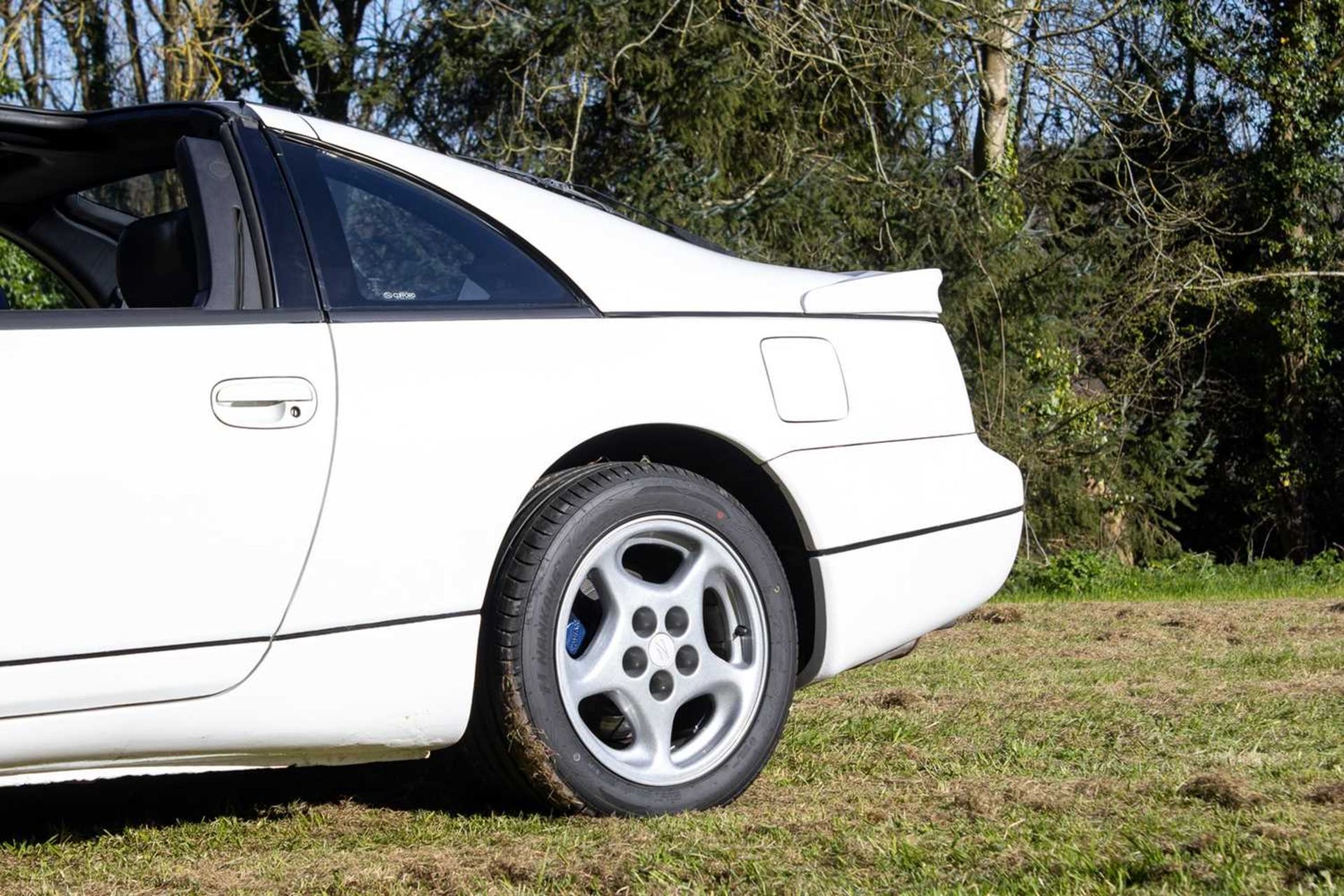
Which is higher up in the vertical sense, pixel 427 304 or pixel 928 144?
pixel 928 144

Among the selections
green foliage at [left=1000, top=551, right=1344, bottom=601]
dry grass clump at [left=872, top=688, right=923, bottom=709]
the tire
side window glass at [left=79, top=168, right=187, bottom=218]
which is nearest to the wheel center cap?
the tire

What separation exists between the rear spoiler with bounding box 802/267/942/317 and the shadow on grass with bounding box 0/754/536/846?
4.43ft

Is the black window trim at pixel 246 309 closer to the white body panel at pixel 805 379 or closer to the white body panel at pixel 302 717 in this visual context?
the white body panel at pixel 302 717

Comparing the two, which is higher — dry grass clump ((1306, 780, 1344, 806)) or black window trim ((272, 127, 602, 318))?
black window trim ((272, 127, 602, 318))

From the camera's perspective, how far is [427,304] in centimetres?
315

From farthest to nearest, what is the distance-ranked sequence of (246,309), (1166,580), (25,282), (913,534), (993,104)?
(993,104), (25,282), (1166,580), (913,534), (246,309)

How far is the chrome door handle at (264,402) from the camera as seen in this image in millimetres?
2801

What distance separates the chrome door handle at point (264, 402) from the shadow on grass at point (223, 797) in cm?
99

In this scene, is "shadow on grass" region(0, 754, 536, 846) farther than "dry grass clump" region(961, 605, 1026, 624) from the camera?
No

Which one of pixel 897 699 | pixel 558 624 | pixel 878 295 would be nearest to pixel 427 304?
pixel 558 624

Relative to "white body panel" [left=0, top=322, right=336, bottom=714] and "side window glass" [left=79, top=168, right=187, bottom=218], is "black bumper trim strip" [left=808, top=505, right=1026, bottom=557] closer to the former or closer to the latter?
"white body panel" [left=0, top=322, right=336, bottom=714]

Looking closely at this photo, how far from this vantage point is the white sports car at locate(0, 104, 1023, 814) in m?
2.69

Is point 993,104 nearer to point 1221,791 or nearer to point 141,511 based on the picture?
point 1221,791

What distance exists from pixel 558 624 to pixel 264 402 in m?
0.74
